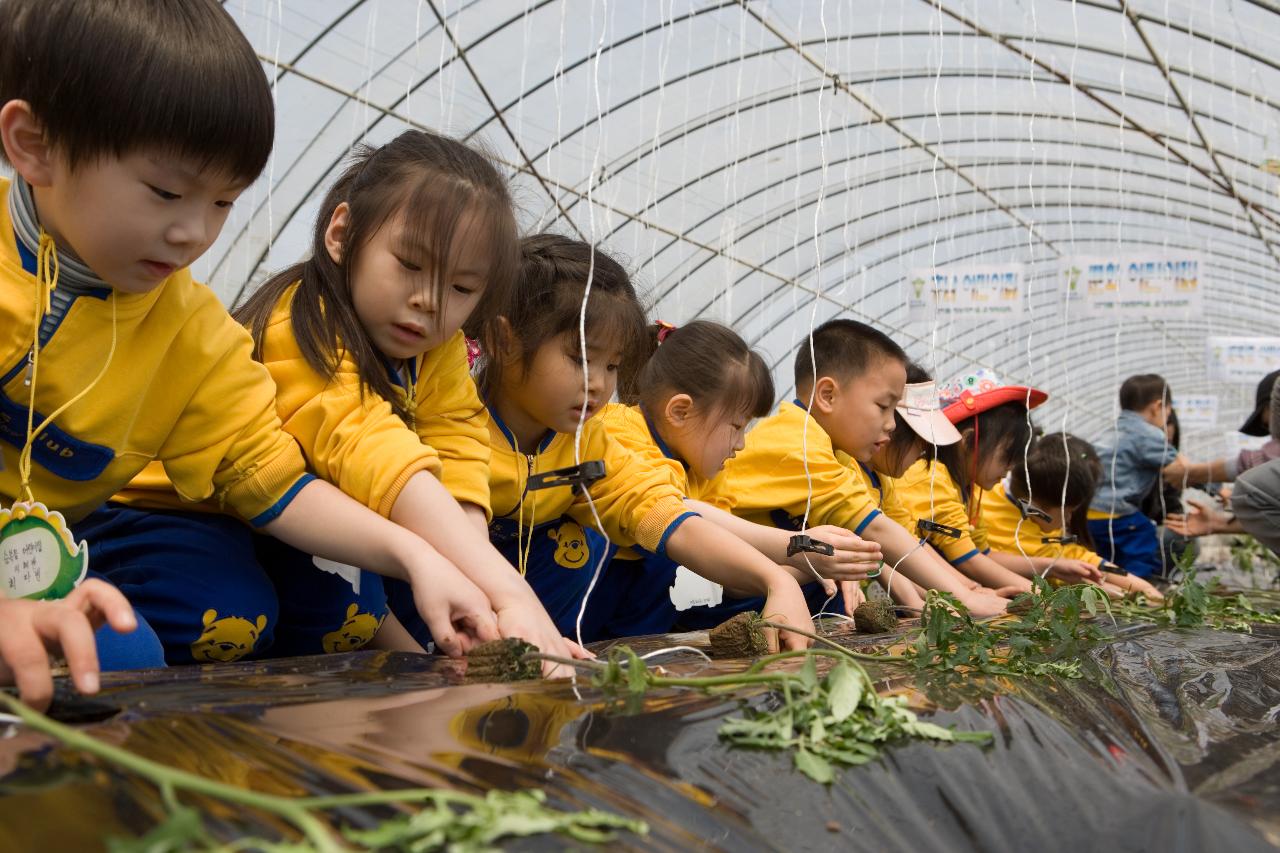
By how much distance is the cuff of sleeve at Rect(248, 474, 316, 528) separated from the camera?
65.2 inches

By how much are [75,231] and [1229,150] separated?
11433 mm

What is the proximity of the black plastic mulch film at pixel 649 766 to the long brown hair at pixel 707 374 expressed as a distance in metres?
1.71

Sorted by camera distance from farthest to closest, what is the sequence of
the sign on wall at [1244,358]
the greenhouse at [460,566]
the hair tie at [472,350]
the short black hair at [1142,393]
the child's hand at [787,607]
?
the sign on wall at [1244,358] → the short black hair at [1142,393] → the hair tie at [472,350] → the child's hand at [787,607] → the greenhouse at [460,566]

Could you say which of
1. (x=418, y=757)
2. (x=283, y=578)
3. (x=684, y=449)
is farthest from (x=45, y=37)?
(x=684, y=449)

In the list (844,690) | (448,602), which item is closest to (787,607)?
(448,602)

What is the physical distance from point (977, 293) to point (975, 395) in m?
4.14

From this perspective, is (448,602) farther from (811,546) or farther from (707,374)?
(707,374)

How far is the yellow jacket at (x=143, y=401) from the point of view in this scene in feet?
4.54

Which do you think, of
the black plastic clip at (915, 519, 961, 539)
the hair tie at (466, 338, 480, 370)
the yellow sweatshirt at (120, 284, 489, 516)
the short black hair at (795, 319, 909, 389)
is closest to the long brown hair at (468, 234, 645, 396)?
the hair tie at (466, 338, 480, 370)

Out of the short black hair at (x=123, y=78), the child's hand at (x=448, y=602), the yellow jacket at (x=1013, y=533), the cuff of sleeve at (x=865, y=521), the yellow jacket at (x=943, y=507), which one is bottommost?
the yellow jacket at (x=1013, y=533)

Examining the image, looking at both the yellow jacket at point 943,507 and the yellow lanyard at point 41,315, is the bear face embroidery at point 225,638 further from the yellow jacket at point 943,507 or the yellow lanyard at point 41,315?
the yellow jacket at point 943,507

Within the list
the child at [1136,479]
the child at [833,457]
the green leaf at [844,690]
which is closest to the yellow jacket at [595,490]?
the child at [833,457]

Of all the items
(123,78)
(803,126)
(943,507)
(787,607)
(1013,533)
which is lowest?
(1013,533)

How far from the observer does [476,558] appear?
1.65 m
